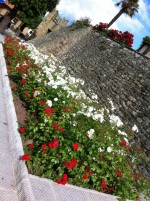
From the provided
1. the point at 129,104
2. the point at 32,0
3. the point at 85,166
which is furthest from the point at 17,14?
the point at 85,166

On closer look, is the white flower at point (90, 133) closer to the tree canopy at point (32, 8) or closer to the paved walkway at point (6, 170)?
the paved walkway at point (6, 170)

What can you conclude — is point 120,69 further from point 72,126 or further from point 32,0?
point 32,0

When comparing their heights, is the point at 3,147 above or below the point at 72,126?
below

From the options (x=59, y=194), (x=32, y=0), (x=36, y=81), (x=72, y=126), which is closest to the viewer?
(x=59, y=194)

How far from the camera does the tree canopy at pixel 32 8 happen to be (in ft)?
72.7

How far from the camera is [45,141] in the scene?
17.5 feet

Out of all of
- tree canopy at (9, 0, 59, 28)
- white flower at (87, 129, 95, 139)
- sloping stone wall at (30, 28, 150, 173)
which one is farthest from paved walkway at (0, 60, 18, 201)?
tree canopy at (9, 0, 59, 28)

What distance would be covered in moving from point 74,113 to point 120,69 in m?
5.83

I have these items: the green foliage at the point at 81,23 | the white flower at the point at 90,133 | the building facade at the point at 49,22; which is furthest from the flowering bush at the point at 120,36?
the building facade at the point at 49,22

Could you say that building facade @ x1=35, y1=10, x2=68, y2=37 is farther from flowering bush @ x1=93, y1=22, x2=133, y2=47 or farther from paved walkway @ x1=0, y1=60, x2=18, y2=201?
paved walkway @ x1=0, y1=60, x2=18, y2=201

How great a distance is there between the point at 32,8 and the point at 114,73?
45.7 feet

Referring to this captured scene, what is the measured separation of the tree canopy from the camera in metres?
22.2

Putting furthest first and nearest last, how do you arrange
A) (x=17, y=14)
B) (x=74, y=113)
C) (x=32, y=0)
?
(x=17, y=14), (x=32, y=0), (x=74, y=113)

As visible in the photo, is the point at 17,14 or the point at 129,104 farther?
the point at 17,14
